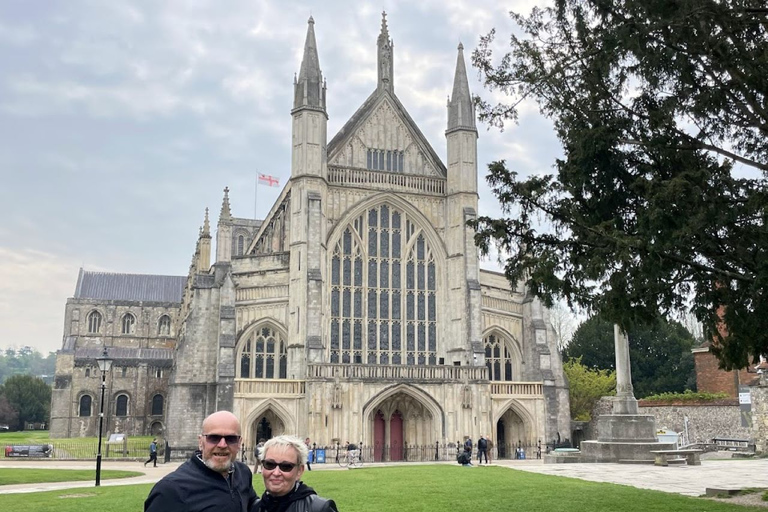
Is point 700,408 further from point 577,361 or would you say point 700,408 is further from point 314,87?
point 314,87

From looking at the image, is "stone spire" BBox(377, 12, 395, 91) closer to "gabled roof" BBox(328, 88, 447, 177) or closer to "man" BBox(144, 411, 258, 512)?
"gabled roof" BBox(328, 88, 447, 177)

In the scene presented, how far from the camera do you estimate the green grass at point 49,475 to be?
2388 cm

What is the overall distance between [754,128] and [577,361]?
131ft

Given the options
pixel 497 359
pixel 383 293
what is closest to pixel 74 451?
pixel 383 293

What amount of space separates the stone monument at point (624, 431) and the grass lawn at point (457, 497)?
214 inches

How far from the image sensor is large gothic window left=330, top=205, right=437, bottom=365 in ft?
135

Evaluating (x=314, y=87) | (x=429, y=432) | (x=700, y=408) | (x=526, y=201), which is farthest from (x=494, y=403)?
(x=526, y=201)

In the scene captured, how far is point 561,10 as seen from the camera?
47.6ft

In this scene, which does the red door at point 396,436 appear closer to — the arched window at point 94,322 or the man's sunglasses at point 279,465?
the man's sunglasses at point 279,465

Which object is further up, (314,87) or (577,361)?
(314,87)

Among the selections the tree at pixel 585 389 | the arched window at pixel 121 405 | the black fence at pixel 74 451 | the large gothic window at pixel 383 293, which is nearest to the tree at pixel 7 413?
the arched window at pixel 121 405

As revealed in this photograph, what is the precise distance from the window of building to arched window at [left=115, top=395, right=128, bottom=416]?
31.4 metres

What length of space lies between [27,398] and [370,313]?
173 feet

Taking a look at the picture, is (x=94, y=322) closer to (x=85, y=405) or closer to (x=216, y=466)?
(x=85, y=405)
